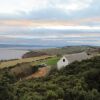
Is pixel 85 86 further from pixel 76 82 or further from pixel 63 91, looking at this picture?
pixel 63 91

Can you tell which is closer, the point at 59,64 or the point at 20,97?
the point at 20,97

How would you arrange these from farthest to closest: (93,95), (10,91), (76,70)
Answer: (76,70), (93,95), (10,91)

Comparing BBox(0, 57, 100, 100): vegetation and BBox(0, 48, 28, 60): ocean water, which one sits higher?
BBox(0, 57, 100, 100): vegetation

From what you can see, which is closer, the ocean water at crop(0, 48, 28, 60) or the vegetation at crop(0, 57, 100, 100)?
the vegetation at crop(0, 57, 100, 100)

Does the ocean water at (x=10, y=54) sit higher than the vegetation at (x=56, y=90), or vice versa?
the vegetation at (x=56, y=90)

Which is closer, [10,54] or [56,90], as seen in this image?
[56,90]

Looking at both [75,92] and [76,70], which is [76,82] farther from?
[76,70]

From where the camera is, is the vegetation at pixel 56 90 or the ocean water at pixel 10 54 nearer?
the vegetation at pixel 56 90

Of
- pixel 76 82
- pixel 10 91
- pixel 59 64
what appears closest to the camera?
pixel 10 91

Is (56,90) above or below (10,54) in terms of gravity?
above

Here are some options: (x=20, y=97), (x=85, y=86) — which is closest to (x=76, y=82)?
(x=85, y=86)
